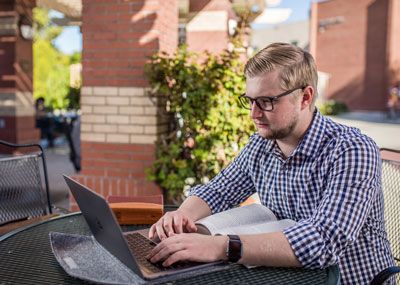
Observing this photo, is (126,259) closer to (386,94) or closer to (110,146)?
(110,146)

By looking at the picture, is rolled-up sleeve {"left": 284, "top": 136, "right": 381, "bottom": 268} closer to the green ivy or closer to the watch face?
the watch face

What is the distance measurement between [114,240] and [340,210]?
74cm

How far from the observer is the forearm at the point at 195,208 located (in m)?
1.95

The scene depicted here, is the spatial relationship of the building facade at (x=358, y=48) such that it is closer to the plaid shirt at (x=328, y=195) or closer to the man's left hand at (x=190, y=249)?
the plaid shirt at (x=328, y=195)

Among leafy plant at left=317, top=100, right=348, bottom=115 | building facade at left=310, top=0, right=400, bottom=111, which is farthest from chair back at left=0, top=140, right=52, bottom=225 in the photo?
building facade at left=310, top=0, right=400, bottom=111

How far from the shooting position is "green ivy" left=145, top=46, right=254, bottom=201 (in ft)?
13.8

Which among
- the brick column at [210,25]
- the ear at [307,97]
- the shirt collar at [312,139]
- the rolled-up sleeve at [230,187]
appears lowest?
the rolled-up sleeve at [230,187]

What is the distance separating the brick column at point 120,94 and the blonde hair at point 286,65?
8.82 ft

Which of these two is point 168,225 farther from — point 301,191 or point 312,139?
point 312,139

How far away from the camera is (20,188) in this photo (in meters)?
2.88

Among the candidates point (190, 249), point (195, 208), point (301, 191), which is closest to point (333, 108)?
point (195, 208)

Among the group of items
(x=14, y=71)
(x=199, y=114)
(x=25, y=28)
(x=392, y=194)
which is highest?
(x=25, y=28)

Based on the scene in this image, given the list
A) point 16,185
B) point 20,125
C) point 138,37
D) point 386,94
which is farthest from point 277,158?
point 386,94

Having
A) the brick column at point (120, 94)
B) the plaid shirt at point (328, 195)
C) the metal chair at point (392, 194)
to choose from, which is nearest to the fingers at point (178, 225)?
the plaid shirt at point (328, 195)
